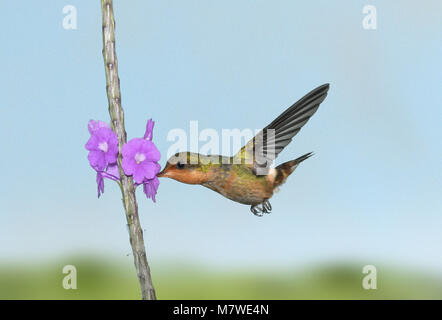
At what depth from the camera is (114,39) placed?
2.88m

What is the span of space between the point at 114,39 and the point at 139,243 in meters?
1.19

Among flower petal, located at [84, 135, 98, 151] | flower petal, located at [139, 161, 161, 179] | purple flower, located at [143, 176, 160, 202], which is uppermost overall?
flower petal, located at [84, 135, 98, 151]

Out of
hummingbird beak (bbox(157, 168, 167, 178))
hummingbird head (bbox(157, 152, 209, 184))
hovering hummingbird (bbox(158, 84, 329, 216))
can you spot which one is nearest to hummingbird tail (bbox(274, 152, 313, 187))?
hovering hummingbird (bbox(158, 84, 329, 216))

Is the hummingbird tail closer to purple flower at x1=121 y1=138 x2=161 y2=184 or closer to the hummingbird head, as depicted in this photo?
the hummingbird head

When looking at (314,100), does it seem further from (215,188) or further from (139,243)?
(139,243)

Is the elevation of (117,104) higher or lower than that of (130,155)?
higher

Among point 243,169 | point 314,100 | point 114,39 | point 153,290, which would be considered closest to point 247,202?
point 243,169

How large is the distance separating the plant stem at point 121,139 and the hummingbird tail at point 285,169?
1.55 metres

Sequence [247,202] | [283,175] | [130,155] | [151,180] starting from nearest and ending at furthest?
1. [130,155]
2. [151,180]
3. [247,202]
4. [283,175]

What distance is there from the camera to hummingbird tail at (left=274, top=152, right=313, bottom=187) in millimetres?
4074

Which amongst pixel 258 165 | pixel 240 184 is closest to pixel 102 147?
pixel 240 184

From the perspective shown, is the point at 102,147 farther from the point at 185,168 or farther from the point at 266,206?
the point at 266,206

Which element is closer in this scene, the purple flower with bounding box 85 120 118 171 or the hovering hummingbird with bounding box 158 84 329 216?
the purple flower with bounding box 85 120 118 171

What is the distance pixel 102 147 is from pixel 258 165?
1.51 meters
